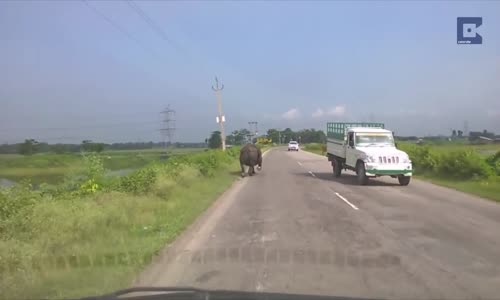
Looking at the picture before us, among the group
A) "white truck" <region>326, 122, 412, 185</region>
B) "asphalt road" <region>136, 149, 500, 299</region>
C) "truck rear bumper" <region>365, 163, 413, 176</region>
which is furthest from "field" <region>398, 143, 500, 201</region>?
"asphalt road" <region>136, 149, 500, 299</region>

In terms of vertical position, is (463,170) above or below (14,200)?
below

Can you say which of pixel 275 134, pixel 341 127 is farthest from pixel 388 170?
pixel 275 134

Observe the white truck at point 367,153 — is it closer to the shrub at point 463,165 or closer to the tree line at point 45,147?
the shrub at point 463,165

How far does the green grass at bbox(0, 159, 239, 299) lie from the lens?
731cm

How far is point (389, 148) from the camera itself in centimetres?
2452

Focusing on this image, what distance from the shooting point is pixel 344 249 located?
972cm

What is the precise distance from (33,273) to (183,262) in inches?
90.0

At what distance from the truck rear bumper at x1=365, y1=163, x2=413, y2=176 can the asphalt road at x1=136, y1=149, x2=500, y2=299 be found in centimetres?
513

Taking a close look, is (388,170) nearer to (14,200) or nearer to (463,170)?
(463,170)

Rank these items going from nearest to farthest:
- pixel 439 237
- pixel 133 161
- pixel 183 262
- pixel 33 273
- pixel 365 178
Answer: pixel 33 273 < pixel 183 262 < pixel 439 237 < pixel 365 178 < pixel 133 161

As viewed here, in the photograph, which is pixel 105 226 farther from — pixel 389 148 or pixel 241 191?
pixel 389 148

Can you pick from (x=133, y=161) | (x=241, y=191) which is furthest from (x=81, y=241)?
(x=133, y=161)

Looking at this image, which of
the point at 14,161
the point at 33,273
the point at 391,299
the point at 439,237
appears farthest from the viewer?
the point at 14,161

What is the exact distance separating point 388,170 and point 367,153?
1109mm
